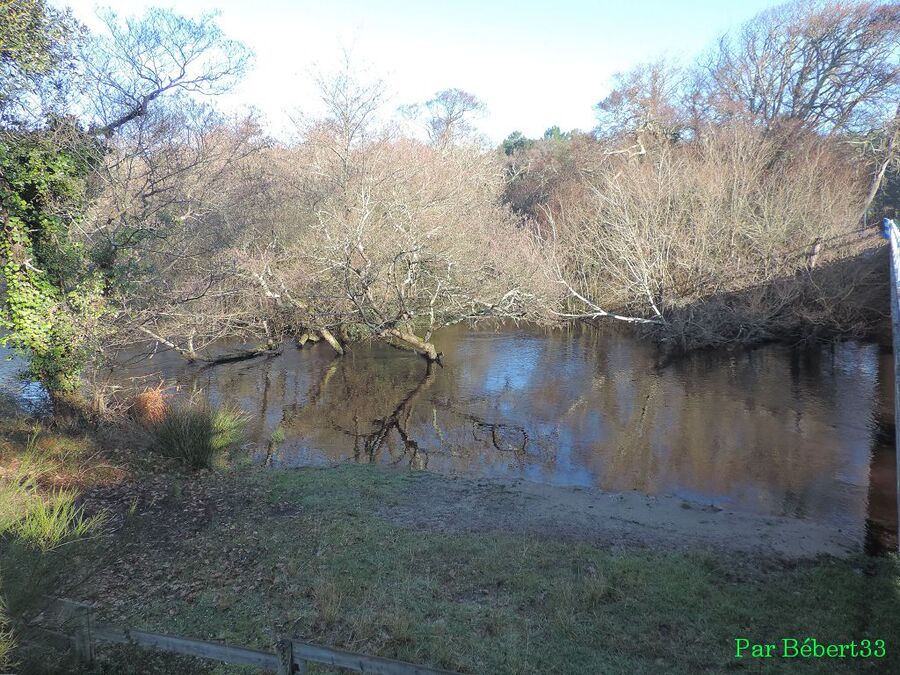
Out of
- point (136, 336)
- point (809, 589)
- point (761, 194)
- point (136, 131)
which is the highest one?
point (761, 194)

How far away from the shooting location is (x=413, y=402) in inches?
640

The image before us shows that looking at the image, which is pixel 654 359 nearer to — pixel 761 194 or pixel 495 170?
pixel 761 194

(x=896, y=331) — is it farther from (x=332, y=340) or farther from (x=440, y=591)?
(x=332, y=340)

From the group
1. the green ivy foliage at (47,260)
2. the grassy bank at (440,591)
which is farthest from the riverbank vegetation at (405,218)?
the grassy bank at (440,591)

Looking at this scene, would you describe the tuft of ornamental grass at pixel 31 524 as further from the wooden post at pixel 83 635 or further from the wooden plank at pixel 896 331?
the wooden plank at pixel 896 331

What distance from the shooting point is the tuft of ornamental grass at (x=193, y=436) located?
10.1 meters

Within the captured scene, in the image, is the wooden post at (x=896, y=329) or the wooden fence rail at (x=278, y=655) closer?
the wooden fence rail at (x=278, y=655)

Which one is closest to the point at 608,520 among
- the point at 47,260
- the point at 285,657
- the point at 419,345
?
the point at 285,657

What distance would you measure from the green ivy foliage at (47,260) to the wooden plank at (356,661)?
8984 mm

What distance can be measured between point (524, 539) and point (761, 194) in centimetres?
1874

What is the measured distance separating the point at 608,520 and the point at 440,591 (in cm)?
347

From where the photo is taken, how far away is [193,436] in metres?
10.3

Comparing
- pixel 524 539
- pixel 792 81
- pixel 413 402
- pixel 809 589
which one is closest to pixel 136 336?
pixel 413 402

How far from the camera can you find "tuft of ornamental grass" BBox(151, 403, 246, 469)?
10.1 m
